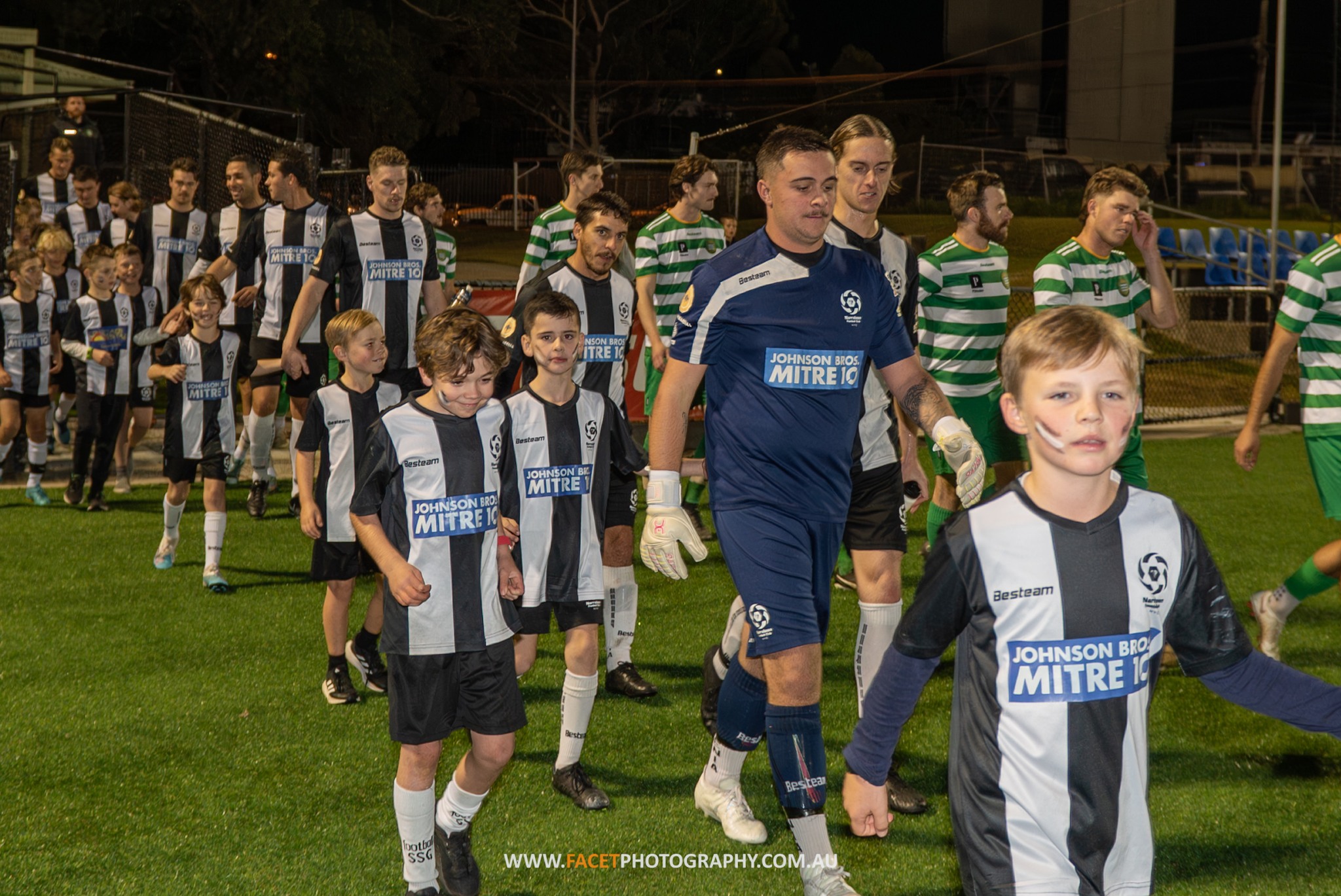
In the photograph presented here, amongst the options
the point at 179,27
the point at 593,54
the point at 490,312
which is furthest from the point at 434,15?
the point at 490,312

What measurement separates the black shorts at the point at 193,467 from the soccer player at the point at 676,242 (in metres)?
2.84

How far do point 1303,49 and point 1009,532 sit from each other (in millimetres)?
39217

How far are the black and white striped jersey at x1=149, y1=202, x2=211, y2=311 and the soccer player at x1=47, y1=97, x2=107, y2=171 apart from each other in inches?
109

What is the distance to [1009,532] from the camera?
7.95 ft

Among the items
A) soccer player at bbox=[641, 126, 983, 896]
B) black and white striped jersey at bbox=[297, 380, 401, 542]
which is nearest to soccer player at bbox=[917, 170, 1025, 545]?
soccer player at bbox=[641, 126, 983, 896]

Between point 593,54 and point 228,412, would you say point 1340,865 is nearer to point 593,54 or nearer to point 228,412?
point 228,412

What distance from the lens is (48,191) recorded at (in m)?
13.7

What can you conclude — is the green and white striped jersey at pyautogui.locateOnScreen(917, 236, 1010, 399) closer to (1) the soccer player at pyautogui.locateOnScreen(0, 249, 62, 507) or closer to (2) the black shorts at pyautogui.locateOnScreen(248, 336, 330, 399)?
(2) the black shorts at pyautogui.locateOnScreen(248, 336, 330, 399)

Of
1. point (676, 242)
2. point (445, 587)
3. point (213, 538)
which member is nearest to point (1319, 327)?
point (445, 587)

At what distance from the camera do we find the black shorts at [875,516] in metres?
4.75

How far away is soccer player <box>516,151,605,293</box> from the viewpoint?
26.9 feet

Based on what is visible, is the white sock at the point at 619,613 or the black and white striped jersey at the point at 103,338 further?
the black and white striped jersey at the point at 103,338

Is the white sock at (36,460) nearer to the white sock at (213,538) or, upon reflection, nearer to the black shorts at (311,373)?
the black shorts at (311,373)

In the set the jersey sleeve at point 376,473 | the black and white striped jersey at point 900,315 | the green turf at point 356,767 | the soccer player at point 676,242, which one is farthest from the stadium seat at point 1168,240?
the jersey sleeve at point 376,473
